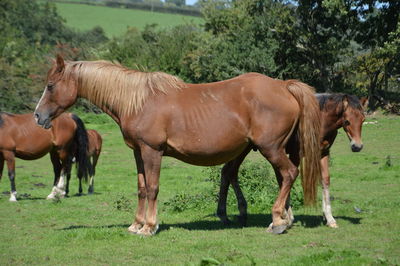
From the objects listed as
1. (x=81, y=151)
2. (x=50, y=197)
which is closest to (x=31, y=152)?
(x=81, y=151)

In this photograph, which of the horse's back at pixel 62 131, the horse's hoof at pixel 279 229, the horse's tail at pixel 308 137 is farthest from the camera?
the horse's back at pixel 62 131

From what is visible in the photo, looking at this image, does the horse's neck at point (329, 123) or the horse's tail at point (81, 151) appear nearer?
the horse's neck at point (329, 123)

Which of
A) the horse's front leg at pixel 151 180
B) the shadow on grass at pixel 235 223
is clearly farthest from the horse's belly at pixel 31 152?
the horse's front leg at pixel 151 180

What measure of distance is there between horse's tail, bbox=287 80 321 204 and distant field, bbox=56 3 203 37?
7851cm

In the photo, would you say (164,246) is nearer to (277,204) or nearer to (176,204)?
(277,204)

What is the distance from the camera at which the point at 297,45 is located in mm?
35344

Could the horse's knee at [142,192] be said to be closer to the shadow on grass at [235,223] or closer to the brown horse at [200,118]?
the brown horse at [200,118]

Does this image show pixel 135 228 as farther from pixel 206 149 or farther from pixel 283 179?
pixel 283 179

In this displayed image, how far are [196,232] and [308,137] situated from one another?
222 centimetres

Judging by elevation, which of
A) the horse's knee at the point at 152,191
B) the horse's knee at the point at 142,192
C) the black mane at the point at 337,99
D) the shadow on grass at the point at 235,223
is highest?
the black mane at the point at 337,99

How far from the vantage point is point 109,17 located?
311 ft

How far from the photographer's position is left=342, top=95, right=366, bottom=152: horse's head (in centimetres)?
881

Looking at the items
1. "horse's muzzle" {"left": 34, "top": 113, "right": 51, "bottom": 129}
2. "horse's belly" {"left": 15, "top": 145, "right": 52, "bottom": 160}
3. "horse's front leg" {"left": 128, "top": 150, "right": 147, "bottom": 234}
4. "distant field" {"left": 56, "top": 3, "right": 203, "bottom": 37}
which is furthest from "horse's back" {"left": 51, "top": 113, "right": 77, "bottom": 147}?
"distant field" {"left": 56, "top": 3, "right": 203, "bottom": 37}

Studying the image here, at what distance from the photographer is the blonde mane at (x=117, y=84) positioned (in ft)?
28.1
